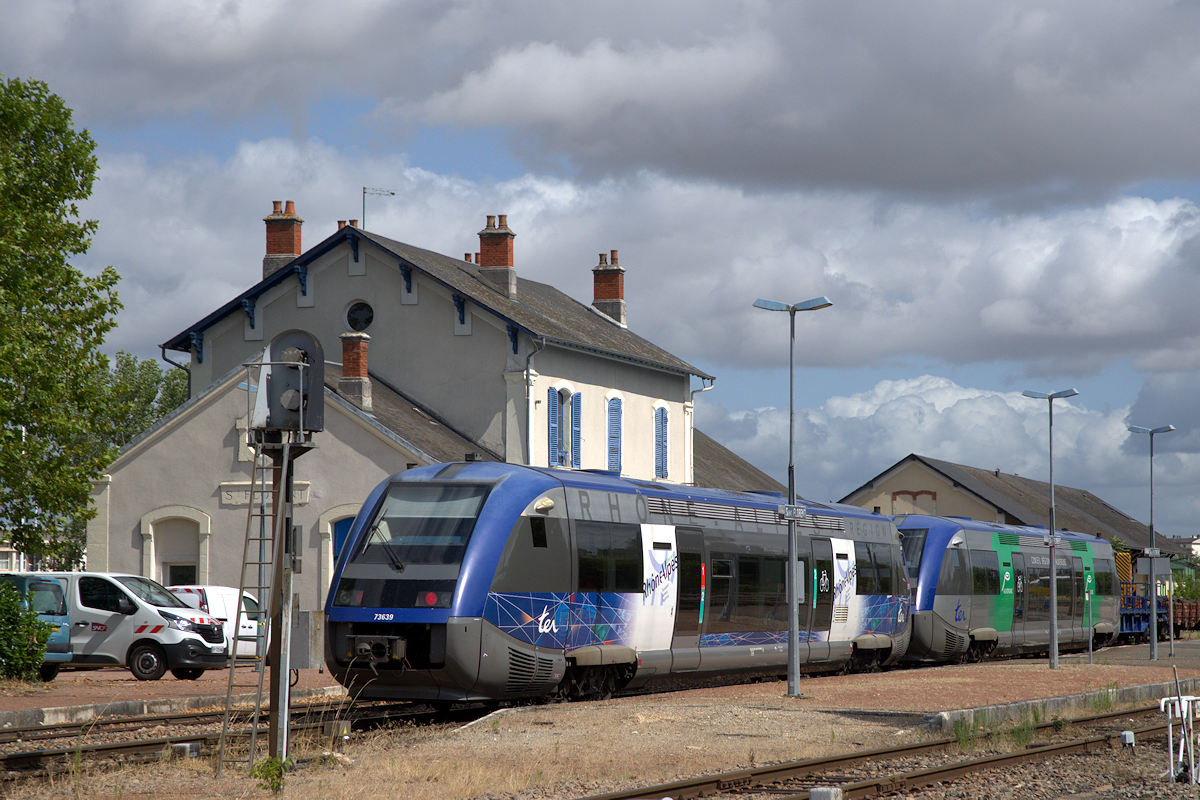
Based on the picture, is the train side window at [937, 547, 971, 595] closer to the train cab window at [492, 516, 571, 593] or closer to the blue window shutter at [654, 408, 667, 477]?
the blue window shutter at [654, 408, 667, 477]

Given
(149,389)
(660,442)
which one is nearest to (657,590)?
(660,442)

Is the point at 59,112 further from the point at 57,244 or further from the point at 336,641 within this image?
the point at 336,641

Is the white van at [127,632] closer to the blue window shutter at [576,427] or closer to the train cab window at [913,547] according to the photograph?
the train cab window at [913,547]

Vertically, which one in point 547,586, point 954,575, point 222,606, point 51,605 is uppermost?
point 954,575

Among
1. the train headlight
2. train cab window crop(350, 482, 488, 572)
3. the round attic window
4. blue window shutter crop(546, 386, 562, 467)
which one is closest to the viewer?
the train headlight

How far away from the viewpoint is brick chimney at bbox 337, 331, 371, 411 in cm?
3384

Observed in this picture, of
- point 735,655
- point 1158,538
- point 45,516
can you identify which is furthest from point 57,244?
point 1158,538

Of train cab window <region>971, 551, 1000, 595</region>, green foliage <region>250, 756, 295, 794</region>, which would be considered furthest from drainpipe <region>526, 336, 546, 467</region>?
green foliage <region>250, 756, 295, 794</region>

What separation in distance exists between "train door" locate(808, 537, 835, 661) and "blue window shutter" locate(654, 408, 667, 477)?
15988mm

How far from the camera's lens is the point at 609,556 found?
63.3 feet

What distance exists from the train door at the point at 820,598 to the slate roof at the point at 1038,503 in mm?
34946

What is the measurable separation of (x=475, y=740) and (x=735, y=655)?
8075mm

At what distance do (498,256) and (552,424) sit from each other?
611 centimetres

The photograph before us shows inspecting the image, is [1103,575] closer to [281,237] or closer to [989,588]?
[989,588]
